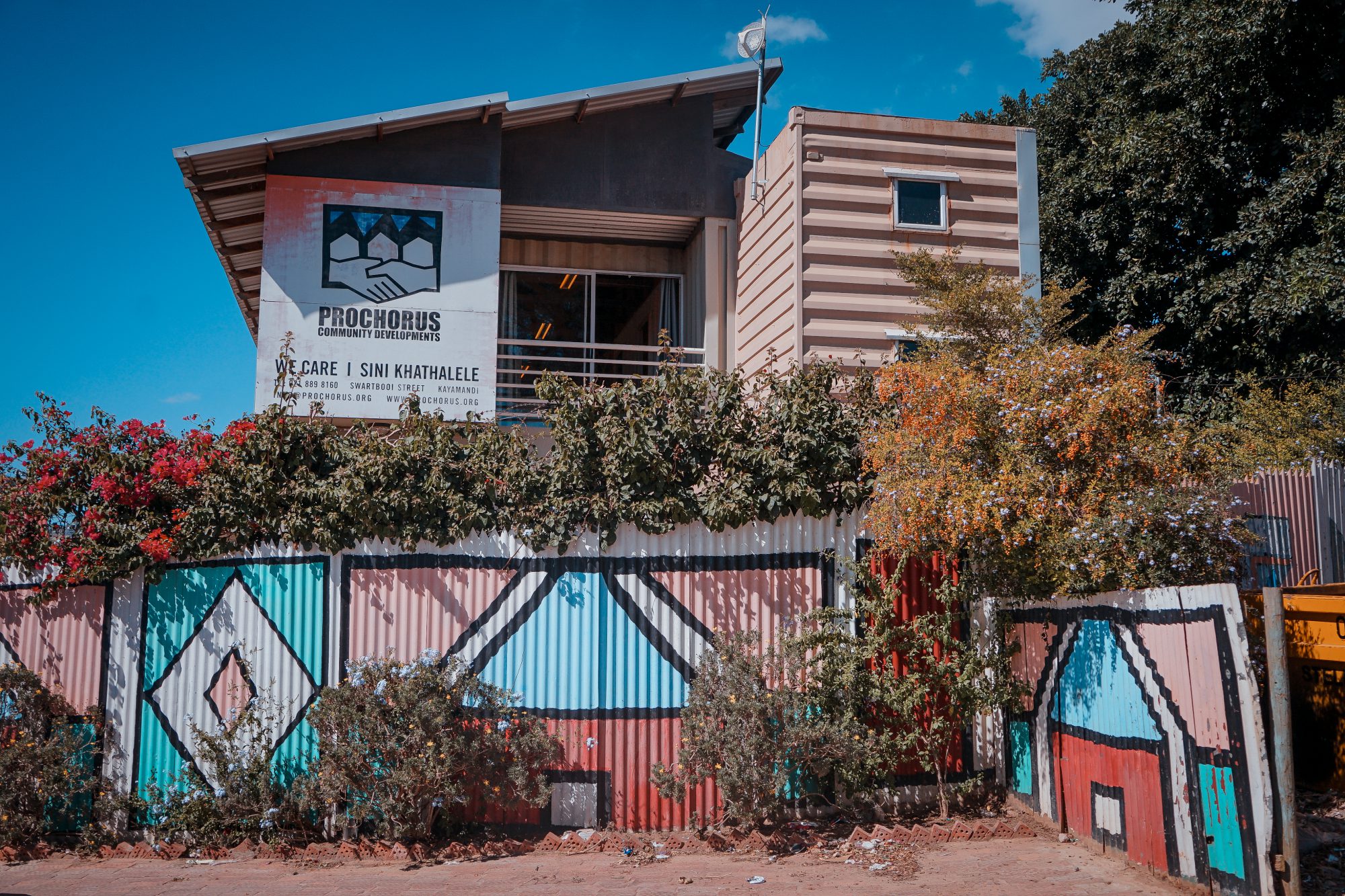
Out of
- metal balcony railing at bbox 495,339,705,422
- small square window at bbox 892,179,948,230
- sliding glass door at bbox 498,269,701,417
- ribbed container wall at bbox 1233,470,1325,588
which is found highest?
small square window at bbox 892,179,948,230

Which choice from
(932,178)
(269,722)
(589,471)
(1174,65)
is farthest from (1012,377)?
(1174,65)

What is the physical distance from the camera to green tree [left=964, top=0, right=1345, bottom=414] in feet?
52.7

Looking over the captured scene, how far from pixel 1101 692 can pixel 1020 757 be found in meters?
1.40

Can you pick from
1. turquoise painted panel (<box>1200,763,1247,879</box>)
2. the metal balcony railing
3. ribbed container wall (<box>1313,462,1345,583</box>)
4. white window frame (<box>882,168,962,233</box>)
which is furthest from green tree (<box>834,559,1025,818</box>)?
the metal balcony railing

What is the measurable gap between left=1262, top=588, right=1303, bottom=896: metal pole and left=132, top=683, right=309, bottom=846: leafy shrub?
674 cm

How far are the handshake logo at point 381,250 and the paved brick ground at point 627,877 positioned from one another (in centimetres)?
704

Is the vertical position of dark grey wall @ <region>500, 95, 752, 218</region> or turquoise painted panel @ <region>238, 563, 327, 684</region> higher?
dark grey wall @ <region>500, 95, 752, 218</region>

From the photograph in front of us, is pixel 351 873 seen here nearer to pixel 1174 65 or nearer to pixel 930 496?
pixel 930 496

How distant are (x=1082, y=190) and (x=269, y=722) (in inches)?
683

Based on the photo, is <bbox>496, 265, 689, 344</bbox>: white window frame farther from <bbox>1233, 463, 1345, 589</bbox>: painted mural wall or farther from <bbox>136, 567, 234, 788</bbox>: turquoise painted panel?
<bbox>1233, 463, 1345, 589</bbox>: painted mural wall

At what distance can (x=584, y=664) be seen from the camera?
26.9 ft

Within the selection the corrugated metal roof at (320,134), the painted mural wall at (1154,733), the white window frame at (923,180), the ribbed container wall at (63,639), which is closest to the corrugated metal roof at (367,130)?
the corrugated metal roof at (320,134)

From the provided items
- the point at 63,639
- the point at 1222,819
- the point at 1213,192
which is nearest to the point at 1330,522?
the point at 1222,819

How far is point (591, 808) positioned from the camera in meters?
8.01
